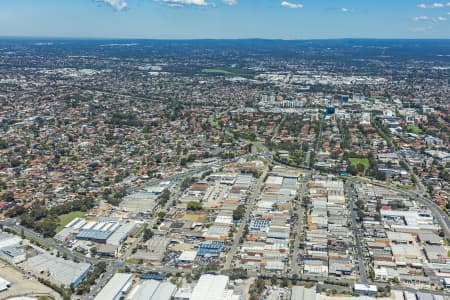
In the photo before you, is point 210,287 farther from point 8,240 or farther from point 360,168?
point 360,168

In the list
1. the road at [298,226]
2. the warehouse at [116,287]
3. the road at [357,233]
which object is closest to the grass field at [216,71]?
the road at [298,226]

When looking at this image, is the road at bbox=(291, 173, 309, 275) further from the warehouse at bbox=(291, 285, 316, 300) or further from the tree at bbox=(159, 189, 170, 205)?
the tree at bbox=(159, 189, 170, 205)

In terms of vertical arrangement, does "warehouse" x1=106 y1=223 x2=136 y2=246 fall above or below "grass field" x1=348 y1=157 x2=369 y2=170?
below

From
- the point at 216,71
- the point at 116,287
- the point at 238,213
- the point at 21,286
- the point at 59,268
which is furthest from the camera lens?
the point at 216,71

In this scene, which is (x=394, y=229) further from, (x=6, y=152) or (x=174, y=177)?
(x=6, y=152)

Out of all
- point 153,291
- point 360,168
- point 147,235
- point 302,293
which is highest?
point 360,168

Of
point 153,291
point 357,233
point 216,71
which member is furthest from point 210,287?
point 216,71

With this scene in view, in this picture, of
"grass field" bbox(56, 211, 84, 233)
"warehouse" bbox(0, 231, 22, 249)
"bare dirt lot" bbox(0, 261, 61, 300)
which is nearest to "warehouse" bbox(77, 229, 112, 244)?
"grass field" bbox(56, 211, 84, 233)
